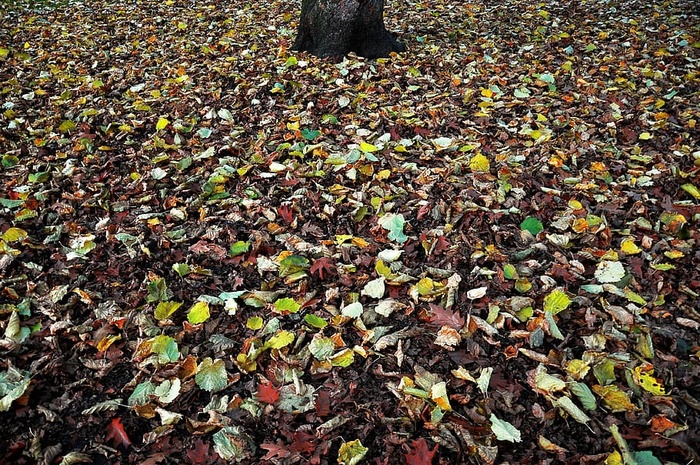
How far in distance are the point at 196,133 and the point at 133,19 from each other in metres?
3.15

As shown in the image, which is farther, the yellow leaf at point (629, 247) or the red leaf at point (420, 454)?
the yellow leaf at point (629, 247)

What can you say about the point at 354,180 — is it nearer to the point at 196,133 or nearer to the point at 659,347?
the point at 196,133

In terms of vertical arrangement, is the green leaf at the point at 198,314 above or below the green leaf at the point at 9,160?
above

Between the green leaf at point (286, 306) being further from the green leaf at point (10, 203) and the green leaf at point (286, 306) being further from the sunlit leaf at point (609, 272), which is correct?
the green leaf at point (10, 203)

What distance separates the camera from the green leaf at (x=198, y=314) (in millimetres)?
2359

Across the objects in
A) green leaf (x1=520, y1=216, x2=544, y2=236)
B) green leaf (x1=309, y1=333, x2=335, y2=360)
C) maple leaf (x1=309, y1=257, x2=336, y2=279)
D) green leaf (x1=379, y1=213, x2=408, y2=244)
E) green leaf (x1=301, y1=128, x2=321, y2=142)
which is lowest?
green leaf (x1=309, y1=333, x2=335, y2=360)

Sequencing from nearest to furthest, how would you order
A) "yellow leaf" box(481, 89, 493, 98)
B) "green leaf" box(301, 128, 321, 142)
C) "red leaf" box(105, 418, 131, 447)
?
"red leaf" box(105, 418, 131, 447) → "green leaf" box(301, 128, 321, 142) → "yellow leaf" box(481, 89, 493, 98)

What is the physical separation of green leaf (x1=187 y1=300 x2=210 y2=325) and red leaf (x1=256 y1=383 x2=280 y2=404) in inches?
18.7

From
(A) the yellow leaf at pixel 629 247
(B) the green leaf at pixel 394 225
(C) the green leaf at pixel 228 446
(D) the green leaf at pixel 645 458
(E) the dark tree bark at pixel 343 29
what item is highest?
(E) the dark tree bark at pixel 343 29

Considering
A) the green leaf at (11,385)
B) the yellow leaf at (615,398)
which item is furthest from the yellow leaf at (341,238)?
the green leaf at (11,385)

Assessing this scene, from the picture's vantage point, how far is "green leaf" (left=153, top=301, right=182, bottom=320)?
2.37 metres

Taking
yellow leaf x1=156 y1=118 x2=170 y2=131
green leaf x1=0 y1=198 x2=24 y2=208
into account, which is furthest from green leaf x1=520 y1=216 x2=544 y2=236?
green leaf x1=0 y1=198 x2=24 y2=208

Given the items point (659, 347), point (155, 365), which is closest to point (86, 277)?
point (155, 365)

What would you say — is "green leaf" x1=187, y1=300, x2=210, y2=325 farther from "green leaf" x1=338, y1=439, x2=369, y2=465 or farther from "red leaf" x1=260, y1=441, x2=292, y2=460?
"green leaf" x1=338, y1=439, x2=369, y2=465
